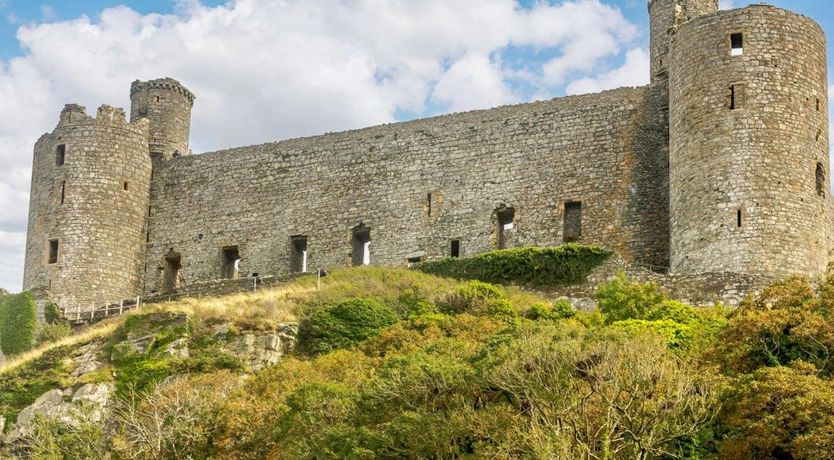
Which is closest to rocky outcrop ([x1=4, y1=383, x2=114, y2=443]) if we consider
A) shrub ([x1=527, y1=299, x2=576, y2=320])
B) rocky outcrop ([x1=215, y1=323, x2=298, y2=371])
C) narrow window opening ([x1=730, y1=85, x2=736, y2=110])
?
rocky outcrop ([x1=215, y1=323, x2=298, y2=371])

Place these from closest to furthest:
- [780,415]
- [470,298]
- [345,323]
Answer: [780,415]
[345,323]
[470,298]

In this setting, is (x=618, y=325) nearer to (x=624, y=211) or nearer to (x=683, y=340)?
(x=683, y=340)

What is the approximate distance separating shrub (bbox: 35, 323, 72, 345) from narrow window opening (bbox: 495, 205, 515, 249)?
1452cm

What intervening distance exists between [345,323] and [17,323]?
1557 cm

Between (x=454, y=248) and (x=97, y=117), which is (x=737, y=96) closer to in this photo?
(x=454, y=248)

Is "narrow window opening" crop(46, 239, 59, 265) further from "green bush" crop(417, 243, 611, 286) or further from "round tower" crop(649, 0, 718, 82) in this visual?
"round tower" crop(649, 0, 718, 82)

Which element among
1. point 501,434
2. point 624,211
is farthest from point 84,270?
point 501,434

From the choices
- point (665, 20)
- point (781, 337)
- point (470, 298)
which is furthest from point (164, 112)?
point (781, 337)

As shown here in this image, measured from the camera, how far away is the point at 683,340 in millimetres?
A: 28969

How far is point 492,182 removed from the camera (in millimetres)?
42906

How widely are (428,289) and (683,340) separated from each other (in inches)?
376

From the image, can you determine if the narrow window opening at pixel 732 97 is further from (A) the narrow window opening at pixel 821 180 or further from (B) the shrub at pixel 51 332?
(B) the shrub at pixel 51 332

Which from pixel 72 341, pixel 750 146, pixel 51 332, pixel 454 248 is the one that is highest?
pixel 750 146

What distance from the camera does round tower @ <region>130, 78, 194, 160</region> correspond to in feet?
165
